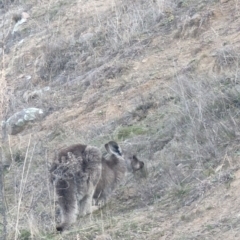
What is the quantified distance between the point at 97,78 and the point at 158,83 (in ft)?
6.26

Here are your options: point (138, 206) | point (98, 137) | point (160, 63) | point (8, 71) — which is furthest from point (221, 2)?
point (138, 206)

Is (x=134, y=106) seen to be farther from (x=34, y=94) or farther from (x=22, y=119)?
(x=34, y=94)

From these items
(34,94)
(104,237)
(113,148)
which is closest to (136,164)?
(113,148)

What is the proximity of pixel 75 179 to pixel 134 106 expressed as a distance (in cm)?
402

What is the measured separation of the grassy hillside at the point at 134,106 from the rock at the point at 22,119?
13cm

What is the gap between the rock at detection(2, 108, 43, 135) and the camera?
13859mm

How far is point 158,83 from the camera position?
1274cm

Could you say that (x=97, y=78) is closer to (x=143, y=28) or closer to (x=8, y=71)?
(x=143, y=28)

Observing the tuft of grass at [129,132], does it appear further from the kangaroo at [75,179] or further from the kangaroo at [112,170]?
the kangaroo at [75,179]

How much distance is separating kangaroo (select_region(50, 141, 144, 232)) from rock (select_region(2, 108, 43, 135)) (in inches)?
168

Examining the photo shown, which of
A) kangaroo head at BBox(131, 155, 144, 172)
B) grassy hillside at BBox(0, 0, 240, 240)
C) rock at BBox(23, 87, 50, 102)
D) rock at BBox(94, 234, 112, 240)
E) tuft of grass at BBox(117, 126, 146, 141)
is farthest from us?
rock at BBox(23, 87, 50, 102)

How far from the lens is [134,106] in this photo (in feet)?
40.5

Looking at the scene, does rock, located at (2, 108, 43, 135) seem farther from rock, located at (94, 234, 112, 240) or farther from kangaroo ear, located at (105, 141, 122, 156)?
rock, located at (94, 234, 112, 240)

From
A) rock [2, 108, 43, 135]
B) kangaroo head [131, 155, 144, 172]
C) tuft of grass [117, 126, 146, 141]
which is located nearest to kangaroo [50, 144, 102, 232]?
kangaroo head [131, 155, 144, 172]
